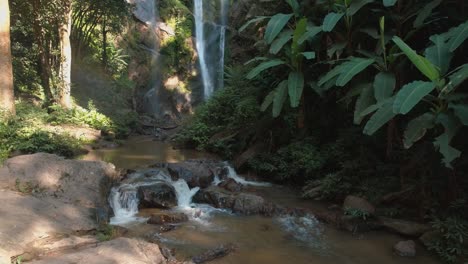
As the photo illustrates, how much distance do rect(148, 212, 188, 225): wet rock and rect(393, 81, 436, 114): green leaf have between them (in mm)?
4412

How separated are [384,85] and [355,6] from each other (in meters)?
2.20

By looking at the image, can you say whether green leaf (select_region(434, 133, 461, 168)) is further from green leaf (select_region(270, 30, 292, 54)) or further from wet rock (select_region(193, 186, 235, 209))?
green leaf (select_region(270, 30, 292, 54))

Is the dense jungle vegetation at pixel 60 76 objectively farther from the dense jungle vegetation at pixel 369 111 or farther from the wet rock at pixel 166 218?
the dense jungle vegetation at pixel 369 111

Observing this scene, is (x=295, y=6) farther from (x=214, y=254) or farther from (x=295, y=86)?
(x=214, y=254)

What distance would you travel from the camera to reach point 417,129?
6.20 m

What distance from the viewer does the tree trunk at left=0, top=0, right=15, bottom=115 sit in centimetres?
1064

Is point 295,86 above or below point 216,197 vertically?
above

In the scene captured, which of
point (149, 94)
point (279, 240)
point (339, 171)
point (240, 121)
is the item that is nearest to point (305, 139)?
point (339, 171)

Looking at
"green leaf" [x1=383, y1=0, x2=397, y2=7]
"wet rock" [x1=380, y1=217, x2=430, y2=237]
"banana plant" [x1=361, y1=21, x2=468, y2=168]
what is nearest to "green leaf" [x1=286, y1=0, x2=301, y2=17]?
"green leaf" [x1=383, y1=0, x2=397, y2=7]

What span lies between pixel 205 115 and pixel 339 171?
6296mm

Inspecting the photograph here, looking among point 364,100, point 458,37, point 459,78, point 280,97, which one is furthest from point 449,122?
point 280,97

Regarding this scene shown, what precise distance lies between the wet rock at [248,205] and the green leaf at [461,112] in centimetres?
408

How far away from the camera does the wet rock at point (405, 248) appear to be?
6477mm

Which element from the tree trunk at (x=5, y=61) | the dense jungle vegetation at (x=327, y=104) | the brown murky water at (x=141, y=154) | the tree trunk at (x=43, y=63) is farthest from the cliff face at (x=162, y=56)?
the tree trunk at (x=5, y=61)
